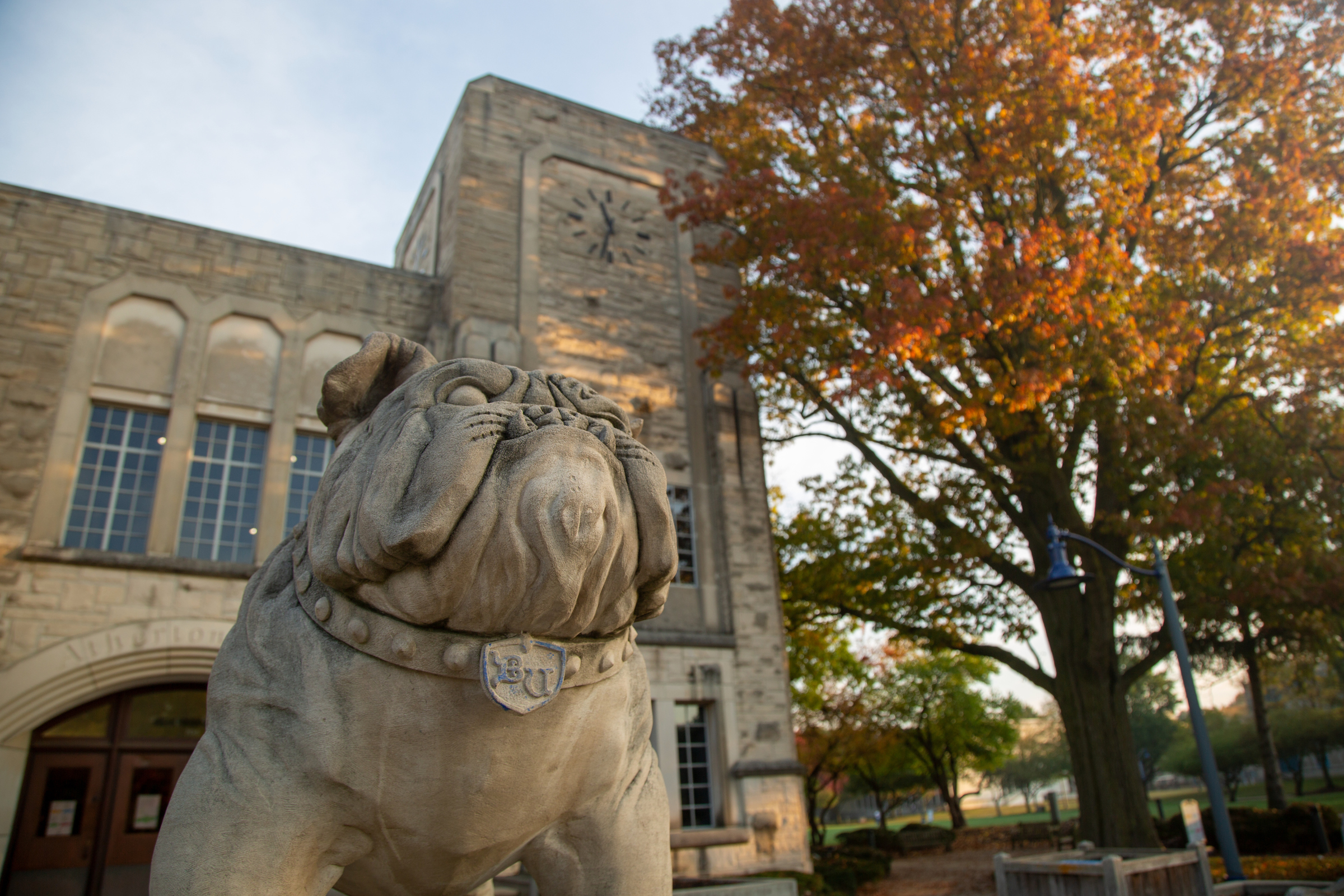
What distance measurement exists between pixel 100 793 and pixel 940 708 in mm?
25666

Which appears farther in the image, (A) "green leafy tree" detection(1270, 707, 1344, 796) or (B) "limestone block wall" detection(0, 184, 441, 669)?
(A) "green leafy tree" detection(1270, 707, 1344, 796)

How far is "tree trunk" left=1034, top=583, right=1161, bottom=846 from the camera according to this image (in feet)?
35.2

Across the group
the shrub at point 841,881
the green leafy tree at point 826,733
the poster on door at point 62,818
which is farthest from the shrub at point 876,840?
the poster on door at point 62,818

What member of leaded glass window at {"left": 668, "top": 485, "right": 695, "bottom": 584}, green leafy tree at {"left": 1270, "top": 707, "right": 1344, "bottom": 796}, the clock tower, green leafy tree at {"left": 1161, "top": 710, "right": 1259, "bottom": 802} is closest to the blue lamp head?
the clock tower

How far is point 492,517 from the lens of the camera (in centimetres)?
157

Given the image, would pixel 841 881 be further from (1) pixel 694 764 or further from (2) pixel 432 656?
(2) pixel 432 656

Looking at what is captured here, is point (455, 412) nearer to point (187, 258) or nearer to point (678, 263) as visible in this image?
point (187, 258)

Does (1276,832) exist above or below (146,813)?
below

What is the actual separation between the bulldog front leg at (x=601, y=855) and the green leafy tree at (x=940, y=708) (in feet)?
93.0

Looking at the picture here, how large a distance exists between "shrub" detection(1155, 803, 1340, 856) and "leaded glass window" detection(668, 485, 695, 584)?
10.6 m

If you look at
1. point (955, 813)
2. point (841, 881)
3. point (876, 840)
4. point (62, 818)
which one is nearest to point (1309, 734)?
point (955, 813)

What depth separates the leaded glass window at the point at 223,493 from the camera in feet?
32.2

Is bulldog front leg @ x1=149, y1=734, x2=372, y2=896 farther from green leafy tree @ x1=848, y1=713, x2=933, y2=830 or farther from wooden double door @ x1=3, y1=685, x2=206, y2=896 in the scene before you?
green leafy tree @ x1=848, y1=713, x2=933, y2=830

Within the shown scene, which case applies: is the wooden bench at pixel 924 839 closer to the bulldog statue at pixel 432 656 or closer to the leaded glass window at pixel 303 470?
the leaded glass window at pixel 303 470
